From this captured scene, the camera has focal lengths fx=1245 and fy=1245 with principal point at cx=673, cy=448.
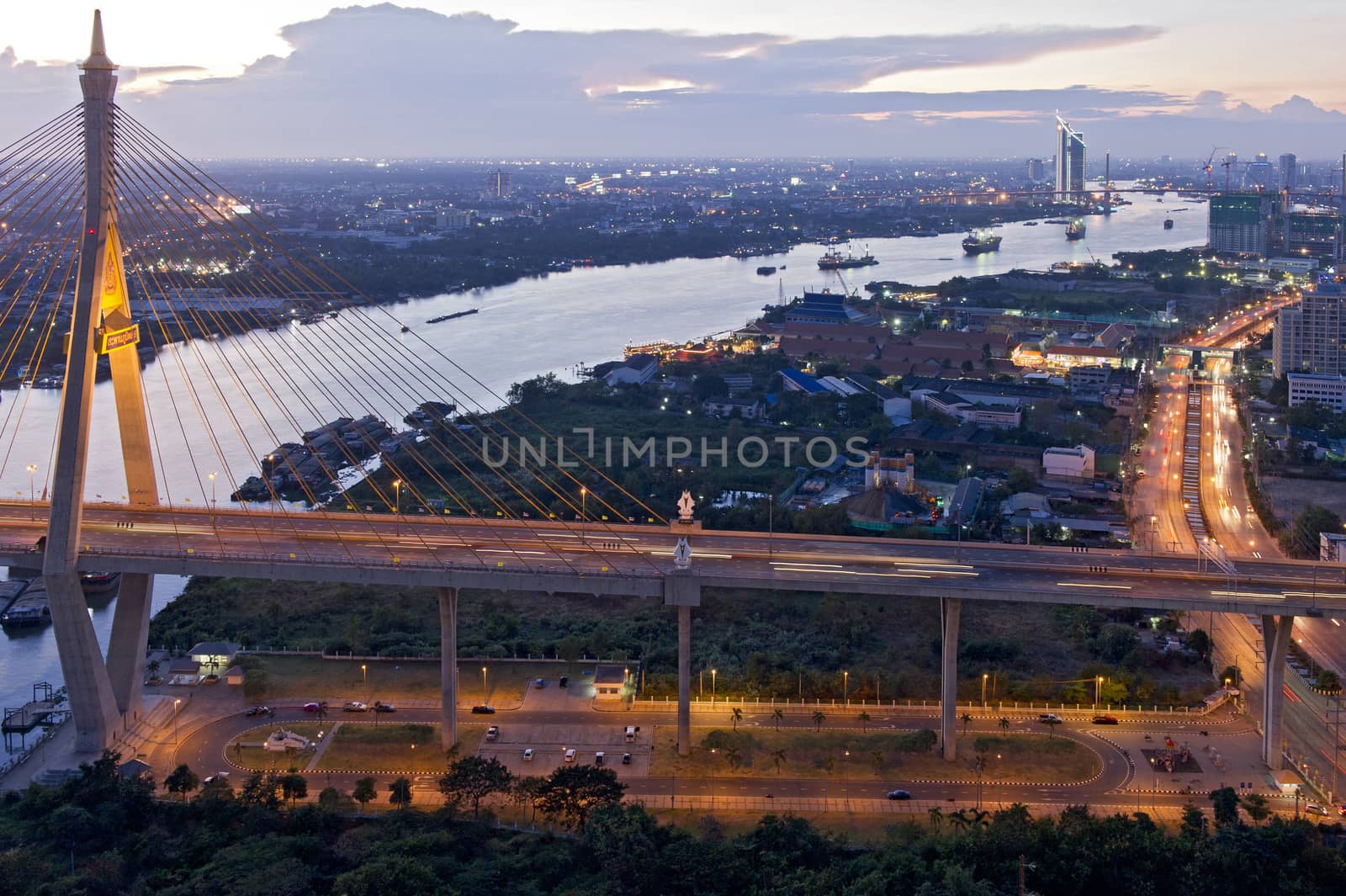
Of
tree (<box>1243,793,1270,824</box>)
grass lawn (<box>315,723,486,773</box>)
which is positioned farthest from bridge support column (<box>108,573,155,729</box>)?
tree (<box>1243,793,1270,824</box>)

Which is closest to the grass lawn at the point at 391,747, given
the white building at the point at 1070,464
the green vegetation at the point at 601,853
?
the green vegetation at the point at 601,853

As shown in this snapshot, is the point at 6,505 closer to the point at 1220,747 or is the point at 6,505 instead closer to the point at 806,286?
the point at 1220,747

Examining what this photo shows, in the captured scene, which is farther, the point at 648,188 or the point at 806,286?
the point at 648,188

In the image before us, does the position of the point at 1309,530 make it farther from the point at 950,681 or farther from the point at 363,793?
the point at 363,793

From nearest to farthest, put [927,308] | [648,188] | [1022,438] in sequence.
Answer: [1022,438], [927,308], [648,188]

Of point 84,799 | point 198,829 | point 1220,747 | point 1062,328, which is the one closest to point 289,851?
point 198,829

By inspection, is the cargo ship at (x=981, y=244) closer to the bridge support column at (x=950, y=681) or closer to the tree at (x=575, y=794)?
the bridge support column at (x=950, y=681)

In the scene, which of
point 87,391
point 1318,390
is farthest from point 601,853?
point 1318,390

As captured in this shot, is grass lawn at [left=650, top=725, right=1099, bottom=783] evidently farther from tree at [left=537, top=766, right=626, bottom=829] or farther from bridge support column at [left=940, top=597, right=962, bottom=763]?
tree at [left=537, top=766, right=626, bottom=829]
